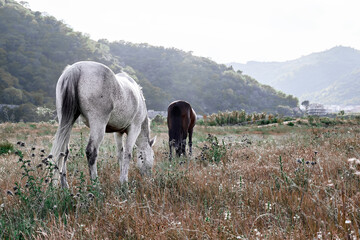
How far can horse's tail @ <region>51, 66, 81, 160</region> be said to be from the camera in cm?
324

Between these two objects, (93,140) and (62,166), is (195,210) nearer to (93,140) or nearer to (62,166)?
(93,140)

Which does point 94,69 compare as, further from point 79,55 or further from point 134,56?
point 134,56

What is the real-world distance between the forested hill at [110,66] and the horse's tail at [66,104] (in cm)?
5839

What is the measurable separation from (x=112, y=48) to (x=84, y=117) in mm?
160929

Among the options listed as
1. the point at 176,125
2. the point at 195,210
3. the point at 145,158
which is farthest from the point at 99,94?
the point at 176,125

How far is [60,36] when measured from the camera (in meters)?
90.6

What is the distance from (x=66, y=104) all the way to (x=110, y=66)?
3682 inches

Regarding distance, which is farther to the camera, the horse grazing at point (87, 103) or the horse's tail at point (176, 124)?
the horse's tail at point (176, 124)

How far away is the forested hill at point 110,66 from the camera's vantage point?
65188 millimetres

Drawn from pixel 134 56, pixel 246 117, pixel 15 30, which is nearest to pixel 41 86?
pixel 15 30

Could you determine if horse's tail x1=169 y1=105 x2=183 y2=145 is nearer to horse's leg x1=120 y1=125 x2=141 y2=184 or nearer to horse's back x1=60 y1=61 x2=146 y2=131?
horse's leg x1=120 y1=125 x2=141 y2=184

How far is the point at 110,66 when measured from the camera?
91.6 meters

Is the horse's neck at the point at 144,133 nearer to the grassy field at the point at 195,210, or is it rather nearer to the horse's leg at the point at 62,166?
the grassy field at the point at 195,210

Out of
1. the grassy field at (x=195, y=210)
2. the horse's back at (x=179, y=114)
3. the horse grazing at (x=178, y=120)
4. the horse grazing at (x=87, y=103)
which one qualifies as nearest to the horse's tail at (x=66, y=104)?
the horse grazing at (x=87, y=103)
